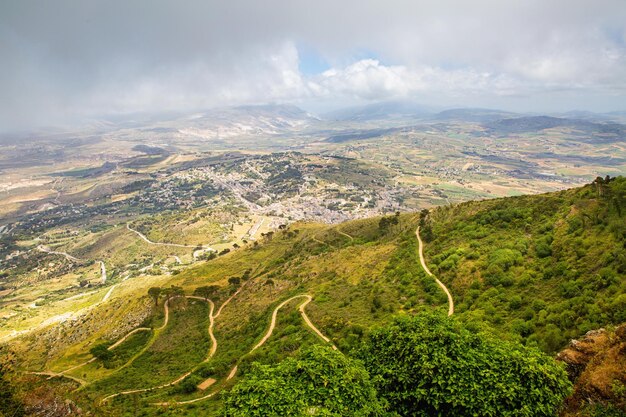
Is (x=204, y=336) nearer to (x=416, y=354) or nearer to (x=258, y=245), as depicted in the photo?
(x=416, y=354)

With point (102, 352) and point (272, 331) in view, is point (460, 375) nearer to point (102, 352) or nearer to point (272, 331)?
point (272, 331)

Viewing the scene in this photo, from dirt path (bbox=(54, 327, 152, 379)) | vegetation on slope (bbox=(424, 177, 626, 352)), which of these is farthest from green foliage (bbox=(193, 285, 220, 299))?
vegetation on slope (bbox=(424, 177, 626, 352))

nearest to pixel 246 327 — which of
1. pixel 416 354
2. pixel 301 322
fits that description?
pixel 301 322

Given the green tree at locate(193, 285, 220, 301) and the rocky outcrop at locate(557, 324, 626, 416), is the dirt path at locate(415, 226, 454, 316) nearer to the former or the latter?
the rocky outcrop at locate(557, 324, 626, 416)

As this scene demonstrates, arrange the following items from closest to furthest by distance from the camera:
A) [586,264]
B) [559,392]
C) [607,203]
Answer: [559,392], [586,264], [607,203]

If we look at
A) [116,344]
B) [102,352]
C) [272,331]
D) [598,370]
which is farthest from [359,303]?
[116,344]

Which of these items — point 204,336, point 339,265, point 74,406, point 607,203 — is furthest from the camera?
point 339,265
